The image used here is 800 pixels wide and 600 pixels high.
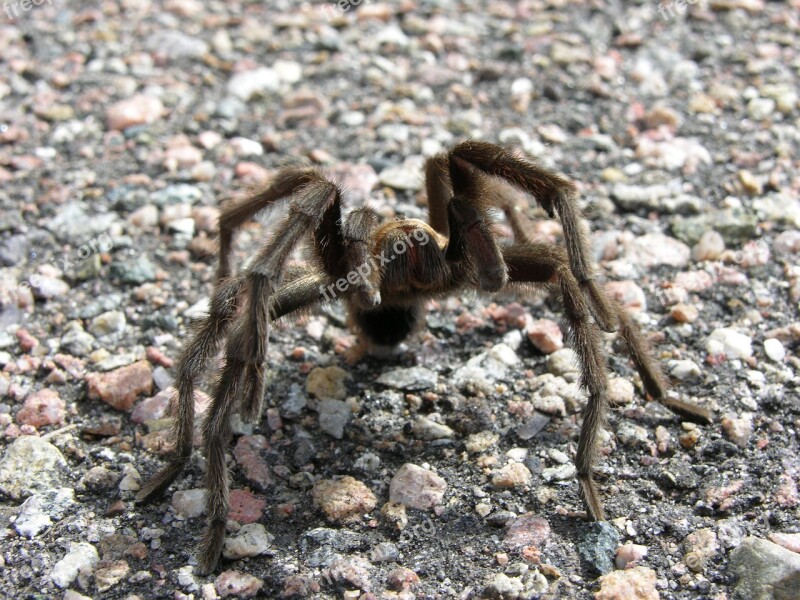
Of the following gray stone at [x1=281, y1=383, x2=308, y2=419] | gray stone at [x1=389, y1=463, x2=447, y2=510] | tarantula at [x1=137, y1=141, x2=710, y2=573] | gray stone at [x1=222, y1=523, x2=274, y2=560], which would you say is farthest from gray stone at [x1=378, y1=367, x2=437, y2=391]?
gray stone at [x1=222, y1=523, x2=274, y2=560]

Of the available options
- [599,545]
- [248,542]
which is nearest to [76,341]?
[248,542]

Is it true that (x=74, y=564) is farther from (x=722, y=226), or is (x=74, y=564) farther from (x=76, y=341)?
(x=722, y=226)

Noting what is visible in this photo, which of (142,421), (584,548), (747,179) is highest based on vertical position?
(747,179)

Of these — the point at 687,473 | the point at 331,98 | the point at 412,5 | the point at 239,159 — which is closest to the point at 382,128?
the point at 331,98

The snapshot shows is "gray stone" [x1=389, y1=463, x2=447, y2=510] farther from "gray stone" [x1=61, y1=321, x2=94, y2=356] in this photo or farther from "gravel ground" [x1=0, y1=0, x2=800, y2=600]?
"gray stone" [x1=61, y1=321, x2=94, y2=356]

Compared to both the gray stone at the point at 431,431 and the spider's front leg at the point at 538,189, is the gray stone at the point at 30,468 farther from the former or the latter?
the spider's front leg at the point at 538,189

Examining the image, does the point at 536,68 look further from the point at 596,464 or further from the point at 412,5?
the point at 596,464

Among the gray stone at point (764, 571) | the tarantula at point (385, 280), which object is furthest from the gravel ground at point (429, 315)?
the tarantula at point (385, 280)
